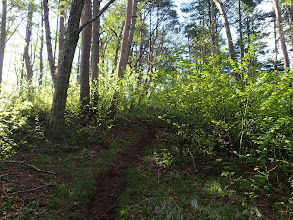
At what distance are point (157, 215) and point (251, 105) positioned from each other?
342cm

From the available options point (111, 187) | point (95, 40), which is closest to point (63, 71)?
point (95, 40)

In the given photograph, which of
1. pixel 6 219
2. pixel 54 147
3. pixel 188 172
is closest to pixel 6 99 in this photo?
pixel 54 147

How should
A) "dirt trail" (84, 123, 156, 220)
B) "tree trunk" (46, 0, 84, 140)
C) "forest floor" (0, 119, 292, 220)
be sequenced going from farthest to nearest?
"tree trunk" (46, 0, 84, 140) → "dirt trail" (84, 123, 156, 220) → "forest floor" (0, 119, 292, 220)

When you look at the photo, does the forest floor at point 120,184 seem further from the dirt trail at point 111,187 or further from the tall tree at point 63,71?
the tall tree at point 63,71

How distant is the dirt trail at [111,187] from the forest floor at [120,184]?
20 millimetres

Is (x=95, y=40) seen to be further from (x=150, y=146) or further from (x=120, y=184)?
(x=120, y=184)

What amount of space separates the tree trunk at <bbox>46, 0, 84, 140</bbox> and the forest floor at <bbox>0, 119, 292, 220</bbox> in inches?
→ 20.6

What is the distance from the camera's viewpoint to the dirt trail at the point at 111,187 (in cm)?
Result: 395

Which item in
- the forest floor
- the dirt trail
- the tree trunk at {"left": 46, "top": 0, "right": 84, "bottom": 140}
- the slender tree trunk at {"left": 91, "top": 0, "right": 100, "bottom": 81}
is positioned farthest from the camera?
the slender tree trunk at {"left": 91, "top": 0, "right": 100, "bottom": 81}

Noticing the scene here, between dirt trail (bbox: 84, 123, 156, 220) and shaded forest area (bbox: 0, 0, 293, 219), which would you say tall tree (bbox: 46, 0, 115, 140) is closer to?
shaded forest area (bbox: 0, 0, 293, 219)

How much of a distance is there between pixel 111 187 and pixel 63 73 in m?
3.68

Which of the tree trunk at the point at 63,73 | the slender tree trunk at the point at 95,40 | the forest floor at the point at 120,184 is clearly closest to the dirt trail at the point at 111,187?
the forest floor at the point at 120,184

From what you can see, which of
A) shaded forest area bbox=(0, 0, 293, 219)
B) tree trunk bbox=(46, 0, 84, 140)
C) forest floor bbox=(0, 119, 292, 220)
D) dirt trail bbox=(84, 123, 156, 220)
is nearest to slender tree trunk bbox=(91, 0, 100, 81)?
shaded forest area bbox=(0, 0, 293, 219)

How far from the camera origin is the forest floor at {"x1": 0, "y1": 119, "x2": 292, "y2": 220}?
3652 mm
